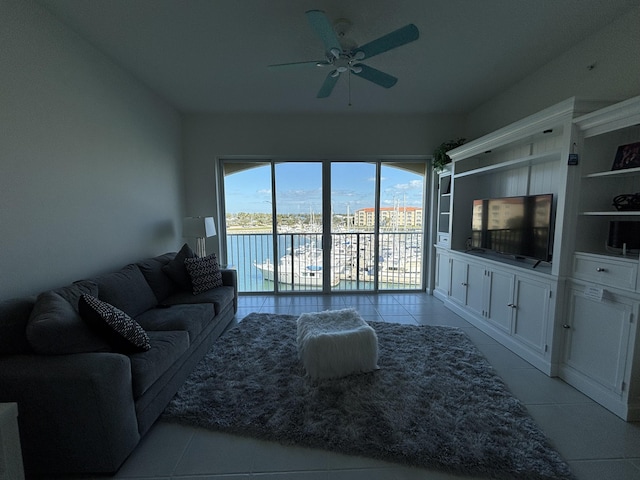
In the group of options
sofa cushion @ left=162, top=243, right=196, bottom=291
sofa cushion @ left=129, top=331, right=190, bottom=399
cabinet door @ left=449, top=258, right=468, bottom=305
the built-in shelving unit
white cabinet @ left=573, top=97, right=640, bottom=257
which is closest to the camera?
sofa cushion @ left=129, top=331, right=190, bottom=399

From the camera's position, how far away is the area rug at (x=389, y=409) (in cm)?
146

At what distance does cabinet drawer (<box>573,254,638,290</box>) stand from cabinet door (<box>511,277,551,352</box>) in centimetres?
28

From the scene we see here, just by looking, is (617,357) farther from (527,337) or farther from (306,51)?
(306,51)

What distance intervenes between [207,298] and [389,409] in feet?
6.51

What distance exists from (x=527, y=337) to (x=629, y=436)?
863mm

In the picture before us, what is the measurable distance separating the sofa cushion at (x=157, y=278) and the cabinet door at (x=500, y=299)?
347 centimetres

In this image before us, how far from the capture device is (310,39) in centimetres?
234

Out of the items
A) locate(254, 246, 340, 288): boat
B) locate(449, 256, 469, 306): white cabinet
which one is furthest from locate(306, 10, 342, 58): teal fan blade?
locate(254, 246, 340, 288): boat

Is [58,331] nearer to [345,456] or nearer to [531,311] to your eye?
[345,456]

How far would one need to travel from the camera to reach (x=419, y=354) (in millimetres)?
2484

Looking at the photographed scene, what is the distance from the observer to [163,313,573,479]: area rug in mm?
1463

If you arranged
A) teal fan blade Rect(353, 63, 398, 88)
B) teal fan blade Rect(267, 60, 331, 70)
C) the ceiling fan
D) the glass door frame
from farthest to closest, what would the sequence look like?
the glass door frame < teal fan blade Rect(353, 63, 398, 88) < teal fan blade Rect(267, 60, 331, 70) < the ceiling fan

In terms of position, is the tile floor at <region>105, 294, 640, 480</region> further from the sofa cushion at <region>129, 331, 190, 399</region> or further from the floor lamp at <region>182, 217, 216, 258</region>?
the floor lamp at <region>182, 217, 216, 258</region>

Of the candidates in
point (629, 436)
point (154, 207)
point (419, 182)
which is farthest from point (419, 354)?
point (154, 207)
